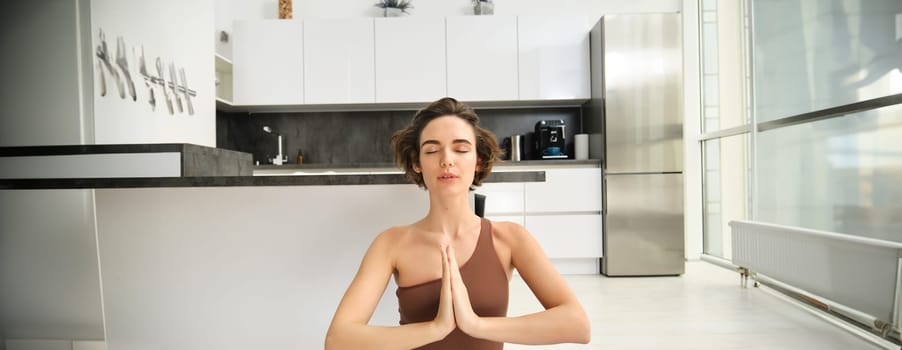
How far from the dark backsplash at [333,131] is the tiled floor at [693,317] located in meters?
1.64

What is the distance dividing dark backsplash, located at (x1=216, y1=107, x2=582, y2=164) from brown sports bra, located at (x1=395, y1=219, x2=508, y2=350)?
12.1 feet

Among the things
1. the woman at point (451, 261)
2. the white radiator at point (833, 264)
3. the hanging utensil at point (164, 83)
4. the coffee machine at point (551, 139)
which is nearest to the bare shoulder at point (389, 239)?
the woman at point (451, 261)

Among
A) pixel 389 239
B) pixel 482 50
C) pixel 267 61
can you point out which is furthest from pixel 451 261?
pixel 267 61

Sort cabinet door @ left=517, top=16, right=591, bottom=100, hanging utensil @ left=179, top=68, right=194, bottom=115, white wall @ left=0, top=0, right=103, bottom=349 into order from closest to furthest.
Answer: white wall @ left=0, top=0, right=103, bottom=349 < hanging utensil @ left=179, top=68, right=194, bottom=115 < cabinet door @ left=517, top=16, right=591, bottom=100

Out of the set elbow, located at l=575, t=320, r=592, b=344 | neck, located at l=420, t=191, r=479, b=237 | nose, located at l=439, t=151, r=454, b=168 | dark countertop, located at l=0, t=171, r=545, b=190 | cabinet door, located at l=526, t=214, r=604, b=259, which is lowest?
cabinet door, located at l=526, t=214, r=604, b=259

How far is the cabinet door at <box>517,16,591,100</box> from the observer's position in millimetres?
4203

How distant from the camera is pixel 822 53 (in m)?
2.77

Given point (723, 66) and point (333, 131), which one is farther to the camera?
point (333, 131)

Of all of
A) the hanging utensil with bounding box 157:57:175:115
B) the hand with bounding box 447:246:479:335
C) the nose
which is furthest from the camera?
the hanging utensil with bounding box 157:57:175:115

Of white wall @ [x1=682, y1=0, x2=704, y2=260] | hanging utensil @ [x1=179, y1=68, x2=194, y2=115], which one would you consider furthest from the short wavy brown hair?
white wall @ [x1=682, y1=0, x2=704, y2=260]

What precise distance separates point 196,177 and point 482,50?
313 cm

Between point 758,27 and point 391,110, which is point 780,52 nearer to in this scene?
point 758,27

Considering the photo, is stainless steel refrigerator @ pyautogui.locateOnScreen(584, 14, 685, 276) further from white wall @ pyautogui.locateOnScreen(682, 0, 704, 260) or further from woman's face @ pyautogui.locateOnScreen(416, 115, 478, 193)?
woman's face @ pyautogui.locateOnScreen(416, 115, 478, 193)

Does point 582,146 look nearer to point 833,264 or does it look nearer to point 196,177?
point 833,264
